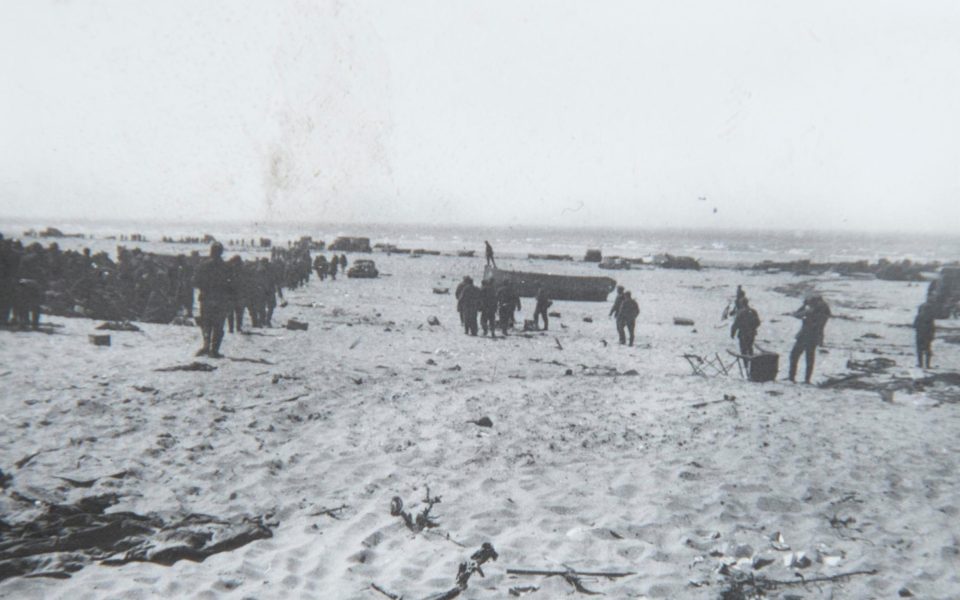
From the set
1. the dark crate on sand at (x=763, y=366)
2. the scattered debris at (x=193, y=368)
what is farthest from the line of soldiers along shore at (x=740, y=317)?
the scattered debris at (x=193, y=368)

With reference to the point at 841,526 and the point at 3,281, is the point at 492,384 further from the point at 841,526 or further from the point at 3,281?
the point at 3,281

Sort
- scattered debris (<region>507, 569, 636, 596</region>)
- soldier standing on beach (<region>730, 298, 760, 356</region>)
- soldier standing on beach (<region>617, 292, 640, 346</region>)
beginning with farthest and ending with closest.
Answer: soldier standing on beach (<region>617, 292, 640, 346</region>)
soldier standing on beach (<region>730, 298, 760, 356</region>)
scattered debris (<region>507, 569, 636, 596</region>)

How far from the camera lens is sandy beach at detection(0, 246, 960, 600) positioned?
4598 mm

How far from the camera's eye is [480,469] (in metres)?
6.58

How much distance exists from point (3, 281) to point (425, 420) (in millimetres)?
8961

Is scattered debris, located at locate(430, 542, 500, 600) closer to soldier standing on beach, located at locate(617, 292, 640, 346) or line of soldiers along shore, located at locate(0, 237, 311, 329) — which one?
line of soldiers along shore, located at locate(0, 237, 311, 329)

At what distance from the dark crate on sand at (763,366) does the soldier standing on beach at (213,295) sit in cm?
918

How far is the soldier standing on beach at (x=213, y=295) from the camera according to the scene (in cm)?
1065

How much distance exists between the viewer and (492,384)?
10492mm

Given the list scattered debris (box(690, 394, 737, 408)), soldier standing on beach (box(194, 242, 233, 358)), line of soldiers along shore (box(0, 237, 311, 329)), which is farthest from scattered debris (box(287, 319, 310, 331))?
scattered debris (box(690, 394, 737, 408))

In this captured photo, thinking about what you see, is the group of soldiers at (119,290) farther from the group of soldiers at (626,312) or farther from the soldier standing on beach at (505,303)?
the group of soldiers at (626,312)

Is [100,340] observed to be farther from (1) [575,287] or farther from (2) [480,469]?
(1) [575,287]

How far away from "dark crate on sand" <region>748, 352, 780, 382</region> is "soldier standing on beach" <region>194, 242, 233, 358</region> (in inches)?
361

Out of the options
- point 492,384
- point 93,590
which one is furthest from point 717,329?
point 93,590
